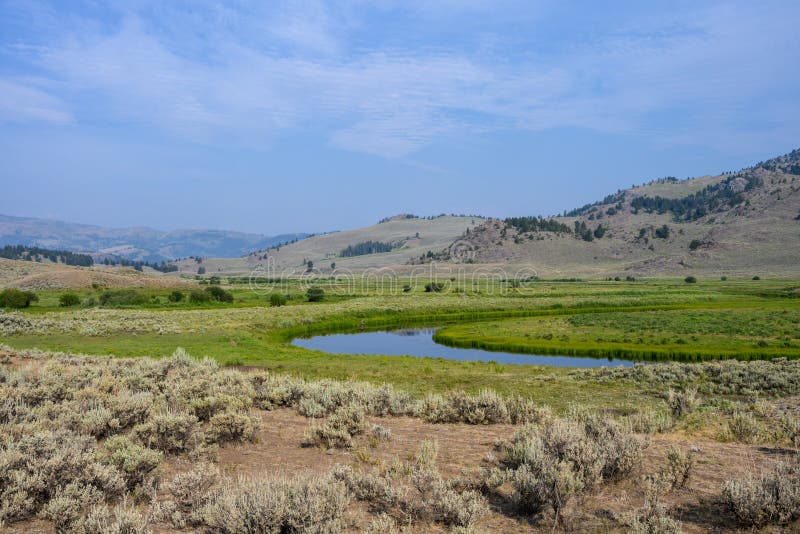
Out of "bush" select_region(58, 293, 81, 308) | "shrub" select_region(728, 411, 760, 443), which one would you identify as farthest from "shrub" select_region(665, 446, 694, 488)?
"bush" select_region(58, 293, 81, 308)

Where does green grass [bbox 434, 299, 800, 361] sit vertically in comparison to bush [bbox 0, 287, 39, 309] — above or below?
below

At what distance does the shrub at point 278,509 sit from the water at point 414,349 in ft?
97.8

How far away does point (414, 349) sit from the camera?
44.5 meters

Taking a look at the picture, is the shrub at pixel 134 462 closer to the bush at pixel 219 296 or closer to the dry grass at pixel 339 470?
the dry grass at pixel 339 470

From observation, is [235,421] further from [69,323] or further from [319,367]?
[69,323]

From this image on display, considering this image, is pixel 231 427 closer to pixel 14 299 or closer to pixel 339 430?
pixel 339 430

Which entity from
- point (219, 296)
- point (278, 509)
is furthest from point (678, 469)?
point (219, 296)

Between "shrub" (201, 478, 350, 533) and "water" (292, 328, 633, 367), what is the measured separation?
29.8m

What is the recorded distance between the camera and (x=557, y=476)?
7266 millimetres

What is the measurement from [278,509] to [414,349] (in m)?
38.6

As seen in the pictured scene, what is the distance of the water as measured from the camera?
36.2m

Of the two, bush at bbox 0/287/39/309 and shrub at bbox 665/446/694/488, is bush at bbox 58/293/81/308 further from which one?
shrub at bbox 665/446/694/488

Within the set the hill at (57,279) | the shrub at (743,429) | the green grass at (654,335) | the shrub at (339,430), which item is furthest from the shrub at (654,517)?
the hill at (57,279)

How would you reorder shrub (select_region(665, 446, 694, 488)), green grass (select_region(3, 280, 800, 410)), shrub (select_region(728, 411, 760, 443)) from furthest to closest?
green grass (select_region(3, 280, 800, 410))
shrub (select_region(728, 411, 760, 443))
shrub (select_region(665, 446, 694, 488))
